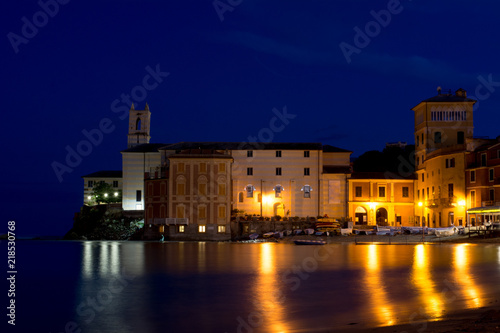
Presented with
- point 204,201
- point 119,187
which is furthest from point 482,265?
point 119,187

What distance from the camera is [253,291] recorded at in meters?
30.3

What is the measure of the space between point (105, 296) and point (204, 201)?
4565cm

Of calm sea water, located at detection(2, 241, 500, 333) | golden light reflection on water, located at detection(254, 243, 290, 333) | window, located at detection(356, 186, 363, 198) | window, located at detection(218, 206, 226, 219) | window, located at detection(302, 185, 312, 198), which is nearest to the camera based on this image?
golden light reflection on water, located at detection(254, 243, 290, 333)

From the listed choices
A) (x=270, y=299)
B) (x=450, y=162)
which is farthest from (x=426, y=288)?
(x=450, y=162)

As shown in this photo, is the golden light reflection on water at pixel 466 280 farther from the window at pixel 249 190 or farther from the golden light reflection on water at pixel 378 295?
the window at pixel 249 190

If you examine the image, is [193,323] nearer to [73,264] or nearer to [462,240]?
[73,264]

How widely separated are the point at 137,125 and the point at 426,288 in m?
82.2

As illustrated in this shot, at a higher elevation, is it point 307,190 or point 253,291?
point 307,190

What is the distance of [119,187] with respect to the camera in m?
96.8

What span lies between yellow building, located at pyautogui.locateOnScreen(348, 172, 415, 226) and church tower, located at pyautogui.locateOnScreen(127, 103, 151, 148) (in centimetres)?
4078

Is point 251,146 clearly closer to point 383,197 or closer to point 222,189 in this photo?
point 222,189

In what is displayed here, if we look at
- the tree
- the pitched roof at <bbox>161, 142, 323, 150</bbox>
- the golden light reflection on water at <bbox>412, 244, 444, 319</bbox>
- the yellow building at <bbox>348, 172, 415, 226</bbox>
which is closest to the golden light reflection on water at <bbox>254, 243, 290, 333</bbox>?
the golden light reflection on water at <bbox>412, 244, 444, 319</bbox>

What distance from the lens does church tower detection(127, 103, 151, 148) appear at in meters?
103

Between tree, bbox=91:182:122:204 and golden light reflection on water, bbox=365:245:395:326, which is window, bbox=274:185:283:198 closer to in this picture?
tree, bbox=91:182:122:204
